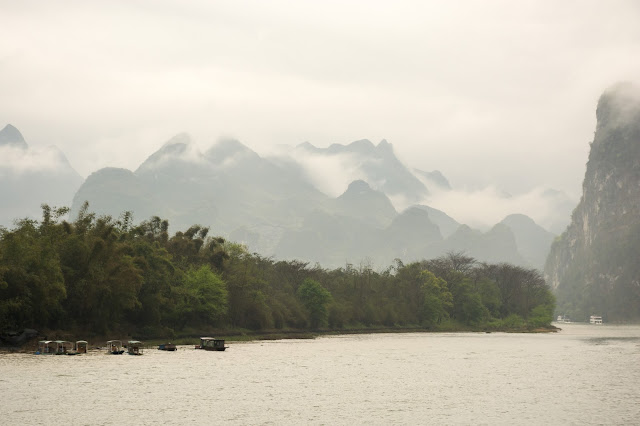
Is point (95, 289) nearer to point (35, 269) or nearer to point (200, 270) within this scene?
point (35, 269)

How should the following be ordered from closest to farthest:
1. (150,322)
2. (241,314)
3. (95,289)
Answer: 1. (95,289)
2. (150,322)
3. (241,314)

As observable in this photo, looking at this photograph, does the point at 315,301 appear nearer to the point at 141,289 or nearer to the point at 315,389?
the point at 141,289

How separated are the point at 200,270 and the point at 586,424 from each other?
9741 cm

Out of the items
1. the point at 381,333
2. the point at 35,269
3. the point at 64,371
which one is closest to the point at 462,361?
the point at 64,371

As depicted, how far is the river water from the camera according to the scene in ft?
168

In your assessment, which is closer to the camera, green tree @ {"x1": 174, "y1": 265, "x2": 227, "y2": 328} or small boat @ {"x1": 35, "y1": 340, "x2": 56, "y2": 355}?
small boat @ {"x1": 35, "y1": 340, "x2": 56, "y2": 355}

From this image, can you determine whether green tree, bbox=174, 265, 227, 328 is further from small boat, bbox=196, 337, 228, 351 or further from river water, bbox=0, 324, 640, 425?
river water, bbox=0, 324, 640, 425

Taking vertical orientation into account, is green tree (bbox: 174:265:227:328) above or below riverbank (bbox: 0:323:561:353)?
above

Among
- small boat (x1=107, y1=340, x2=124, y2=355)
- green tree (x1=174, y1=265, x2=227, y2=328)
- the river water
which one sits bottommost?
the river water

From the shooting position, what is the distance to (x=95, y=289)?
10581 cm

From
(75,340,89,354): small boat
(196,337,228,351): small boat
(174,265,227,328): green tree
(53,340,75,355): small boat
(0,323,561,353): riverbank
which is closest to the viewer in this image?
(53,340,75,355): small boat

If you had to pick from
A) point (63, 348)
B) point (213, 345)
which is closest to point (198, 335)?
point (213, 345)

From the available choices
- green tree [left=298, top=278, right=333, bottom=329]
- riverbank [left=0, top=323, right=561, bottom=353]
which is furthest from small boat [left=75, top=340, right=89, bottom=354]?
green tree [left=298, top=278, right=333, bottom=329]

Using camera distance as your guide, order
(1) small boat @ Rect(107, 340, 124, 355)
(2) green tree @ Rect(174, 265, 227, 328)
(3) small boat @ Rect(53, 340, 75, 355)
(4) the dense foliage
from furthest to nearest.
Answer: (2) green tree @ Rect(174, 265, 227, 328), (4) the dense foliage, (1) small boat @ Rect(107, 340, 124, 355), (3) small boat @ Rect(53, 340, 75, 355)
